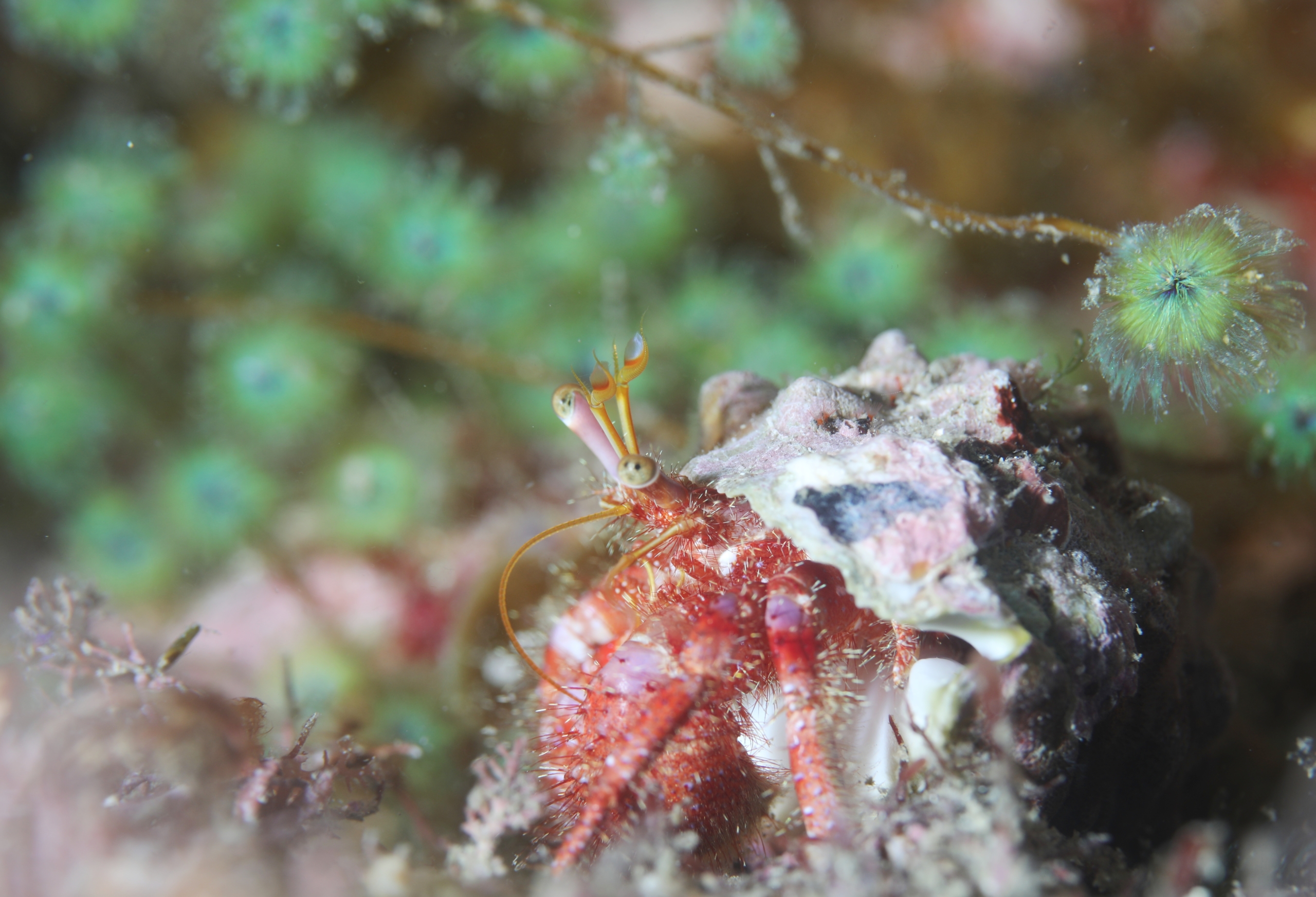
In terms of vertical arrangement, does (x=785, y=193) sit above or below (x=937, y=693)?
above

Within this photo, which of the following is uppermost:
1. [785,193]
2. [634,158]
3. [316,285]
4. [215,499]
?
[316,285]

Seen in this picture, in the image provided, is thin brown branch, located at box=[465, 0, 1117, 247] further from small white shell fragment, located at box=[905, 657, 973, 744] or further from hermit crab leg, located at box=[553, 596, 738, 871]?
hermit crab leg, located at box=[553, 596, 738, 871]

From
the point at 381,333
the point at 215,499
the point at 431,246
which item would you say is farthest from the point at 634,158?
the point at 215,499

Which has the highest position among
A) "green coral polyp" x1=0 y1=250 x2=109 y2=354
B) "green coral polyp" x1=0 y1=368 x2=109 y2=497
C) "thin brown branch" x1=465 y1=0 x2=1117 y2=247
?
"green coral polyp" x1=0 y1=250 x2=109 y2=354

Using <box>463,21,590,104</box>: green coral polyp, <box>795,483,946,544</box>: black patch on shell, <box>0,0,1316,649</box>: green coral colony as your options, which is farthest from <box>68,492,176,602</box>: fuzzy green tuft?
<box>795,483,946,544</box>: black patch on shell

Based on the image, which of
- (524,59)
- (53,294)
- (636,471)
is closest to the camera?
(636,471)

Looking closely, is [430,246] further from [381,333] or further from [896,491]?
[896,491]

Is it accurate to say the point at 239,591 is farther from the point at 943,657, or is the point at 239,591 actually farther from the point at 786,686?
the point at 943,657
